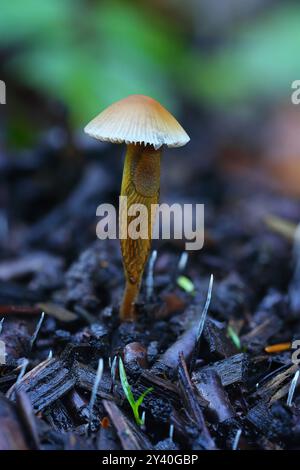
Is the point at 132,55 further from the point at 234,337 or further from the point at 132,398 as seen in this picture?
the point at 132,398

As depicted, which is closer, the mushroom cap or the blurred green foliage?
the mushroom cap

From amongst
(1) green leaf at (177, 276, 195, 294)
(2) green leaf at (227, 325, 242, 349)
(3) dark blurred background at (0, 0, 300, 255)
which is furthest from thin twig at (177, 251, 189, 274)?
(3) dark blurred background at (0, 0, 300, 255)

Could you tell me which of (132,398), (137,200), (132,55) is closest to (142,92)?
(132,55)

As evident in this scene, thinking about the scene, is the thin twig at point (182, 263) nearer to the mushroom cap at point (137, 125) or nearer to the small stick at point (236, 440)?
the mushroom cap at point (137, 125)

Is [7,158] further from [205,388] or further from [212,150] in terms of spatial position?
[205,388]

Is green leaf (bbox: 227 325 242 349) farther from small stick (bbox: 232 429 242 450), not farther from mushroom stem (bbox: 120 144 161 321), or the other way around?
small stick (bbox: 232 429 242 450)

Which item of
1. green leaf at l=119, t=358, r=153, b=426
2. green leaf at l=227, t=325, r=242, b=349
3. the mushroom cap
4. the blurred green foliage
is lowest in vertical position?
green leaf at l=119, t=358, r=153, b=426
